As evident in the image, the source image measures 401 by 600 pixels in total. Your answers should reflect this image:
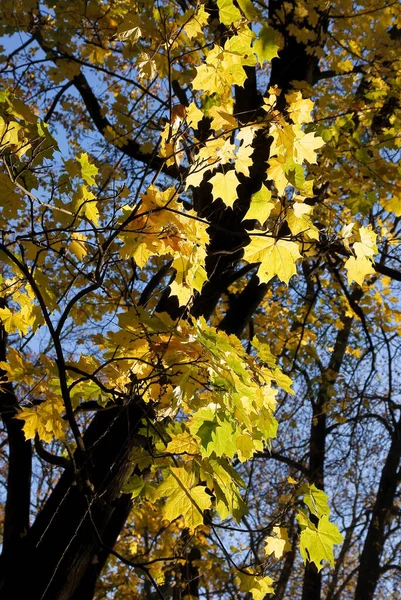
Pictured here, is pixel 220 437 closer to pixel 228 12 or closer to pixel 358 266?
pixel 358 266

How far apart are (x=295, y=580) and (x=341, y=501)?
374cm

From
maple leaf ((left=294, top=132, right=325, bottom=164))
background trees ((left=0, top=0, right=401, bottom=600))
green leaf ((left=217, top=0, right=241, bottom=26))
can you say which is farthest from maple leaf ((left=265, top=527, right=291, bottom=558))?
green leaf ((left=217, top=0, right=241, bottom=26))

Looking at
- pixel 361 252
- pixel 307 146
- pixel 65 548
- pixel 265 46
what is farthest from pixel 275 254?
pixel 65 548

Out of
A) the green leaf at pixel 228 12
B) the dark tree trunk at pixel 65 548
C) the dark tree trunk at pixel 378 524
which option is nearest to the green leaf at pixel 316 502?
the dark tree trunk at pixel 65 548

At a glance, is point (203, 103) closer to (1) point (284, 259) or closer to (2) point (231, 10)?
(2) point (231, 10)

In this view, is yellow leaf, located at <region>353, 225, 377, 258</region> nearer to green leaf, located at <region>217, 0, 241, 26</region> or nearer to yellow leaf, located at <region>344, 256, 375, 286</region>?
yellow leaf, located at <region>344, 256, 375, 286</region>

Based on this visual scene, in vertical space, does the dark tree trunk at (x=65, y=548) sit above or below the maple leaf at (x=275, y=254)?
below

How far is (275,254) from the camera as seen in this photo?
1.81m

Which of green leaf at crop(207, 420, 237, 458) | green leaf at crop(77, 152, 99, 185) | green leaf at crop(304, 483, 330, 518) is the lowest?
green leaf at crop(207, 420, 237, 458)

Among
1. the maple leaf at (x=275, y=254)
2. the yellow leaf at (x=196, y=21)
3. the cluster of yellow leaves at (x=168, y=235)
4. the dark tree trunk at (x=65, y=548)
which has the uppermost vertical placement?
the yellow leaf at (x=196, y=21)

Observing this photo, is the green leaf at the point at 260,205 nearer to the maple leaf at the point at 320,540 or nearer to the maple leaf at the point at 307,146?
the maple leaf at the point at 307,146

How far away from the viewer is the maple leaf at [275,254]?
179 centimetres

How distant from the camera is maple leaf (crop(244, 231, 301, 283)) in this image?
1788mm

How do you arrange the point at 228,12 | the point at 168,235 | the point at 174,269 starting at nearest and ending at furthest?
the point at 168,235 → the point at 228,12 → the point at 174,269
